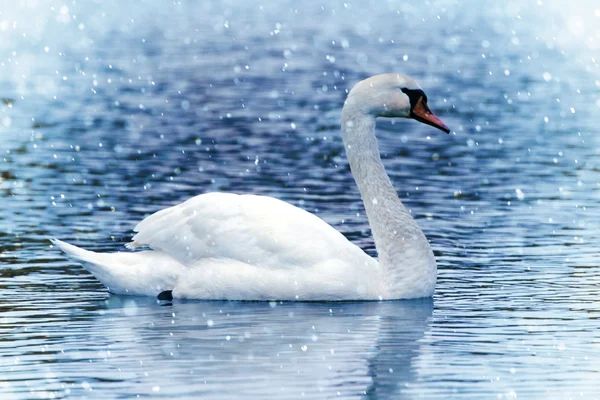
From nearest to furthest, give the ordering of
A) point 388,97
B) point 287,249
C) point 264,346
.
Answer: point 264,346 < point 287,249 < point 388,97

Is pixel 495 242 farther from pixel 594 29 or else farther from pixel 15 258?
pixel 594 29

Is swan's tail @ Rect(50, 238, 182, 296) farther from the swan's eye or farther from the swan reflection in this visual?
the swan's eye

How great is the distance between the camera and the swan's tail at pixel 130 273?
46.0 feet

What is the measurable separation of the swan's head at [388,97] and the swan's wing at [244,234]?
46.6 inches

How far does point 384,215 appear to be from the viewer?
14.3 m

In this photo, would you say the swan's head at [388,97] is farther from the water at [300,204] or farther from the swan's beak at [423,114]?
the water at [300,204]

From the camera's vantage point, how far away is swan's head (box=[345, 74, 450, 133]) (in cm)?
1425

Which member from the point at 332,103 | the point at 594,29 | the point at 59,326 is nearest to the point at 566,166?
the point at 332,103

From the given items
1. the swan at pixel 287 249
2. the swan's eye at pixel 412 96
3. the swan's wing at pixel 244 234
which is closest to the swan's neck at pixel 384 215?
the swan at pixel 287 249

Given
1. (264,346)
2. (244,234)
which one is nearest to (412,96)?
(244,234)

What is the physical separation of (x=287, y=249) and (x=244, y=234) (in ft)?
1.63

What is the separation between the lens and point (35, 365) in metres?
11.2

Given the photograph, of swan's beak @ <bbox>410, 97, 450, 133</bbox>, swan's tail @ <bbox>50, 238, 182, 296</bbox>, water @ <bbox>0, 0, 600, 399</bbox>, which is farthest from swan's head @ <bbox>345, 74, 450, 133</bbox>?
swan's tail @ <bbox>50, 238, 182, 296</bbox>

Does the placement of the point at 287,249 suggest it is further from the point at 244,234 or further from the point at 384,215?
the point at 384,215
